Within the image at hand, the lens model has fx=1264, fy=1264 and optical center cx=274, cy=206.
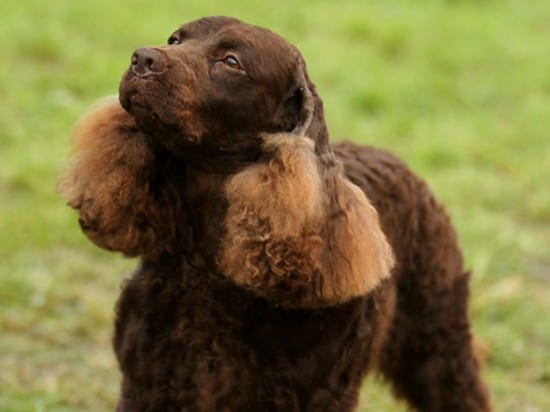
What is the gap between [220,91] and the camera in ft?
12.4

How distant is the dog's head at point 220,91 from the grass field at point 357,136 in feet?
6.59

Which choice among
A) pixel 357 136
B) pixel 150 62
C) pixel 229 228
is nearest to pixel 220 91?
pixel 150 62

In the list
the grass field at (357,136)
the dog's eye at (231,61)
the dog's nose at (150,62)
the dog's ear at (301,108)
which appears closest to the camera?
the dog's nose at (150,62)

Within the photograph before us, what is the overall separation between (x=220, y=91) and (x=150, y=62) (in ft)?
0.82

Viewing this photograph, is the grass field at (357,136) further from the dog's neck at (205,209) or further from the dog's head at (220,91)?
the dog's head at (220,91)

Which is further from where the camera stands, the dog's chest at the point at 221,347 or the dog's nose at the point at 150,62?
the dog's chest at the point at 221,347

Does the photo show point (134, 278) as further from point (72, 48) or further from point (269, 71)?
point (72, 48)

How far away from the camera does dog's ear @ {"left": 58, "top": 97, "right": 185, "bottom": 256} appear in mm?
4020

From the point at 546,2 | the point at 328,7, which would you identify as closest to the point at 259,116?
the point at 328,7

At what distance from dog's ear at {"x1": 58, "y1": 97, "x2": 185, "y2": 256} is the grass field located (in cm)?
157

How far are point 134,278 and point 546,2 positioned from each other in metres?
9.02

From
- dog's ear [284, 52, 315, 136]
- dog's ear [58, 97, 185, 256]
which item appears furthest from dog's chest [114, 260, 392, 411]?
dog's ear [284, 52, 315, 136]

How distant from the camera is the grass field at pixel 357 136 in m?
6.08

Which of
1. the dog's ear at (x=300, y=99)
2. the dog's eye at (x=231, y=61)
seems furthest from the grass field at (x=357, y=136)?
the dog's eye at (x=231, y=61)
